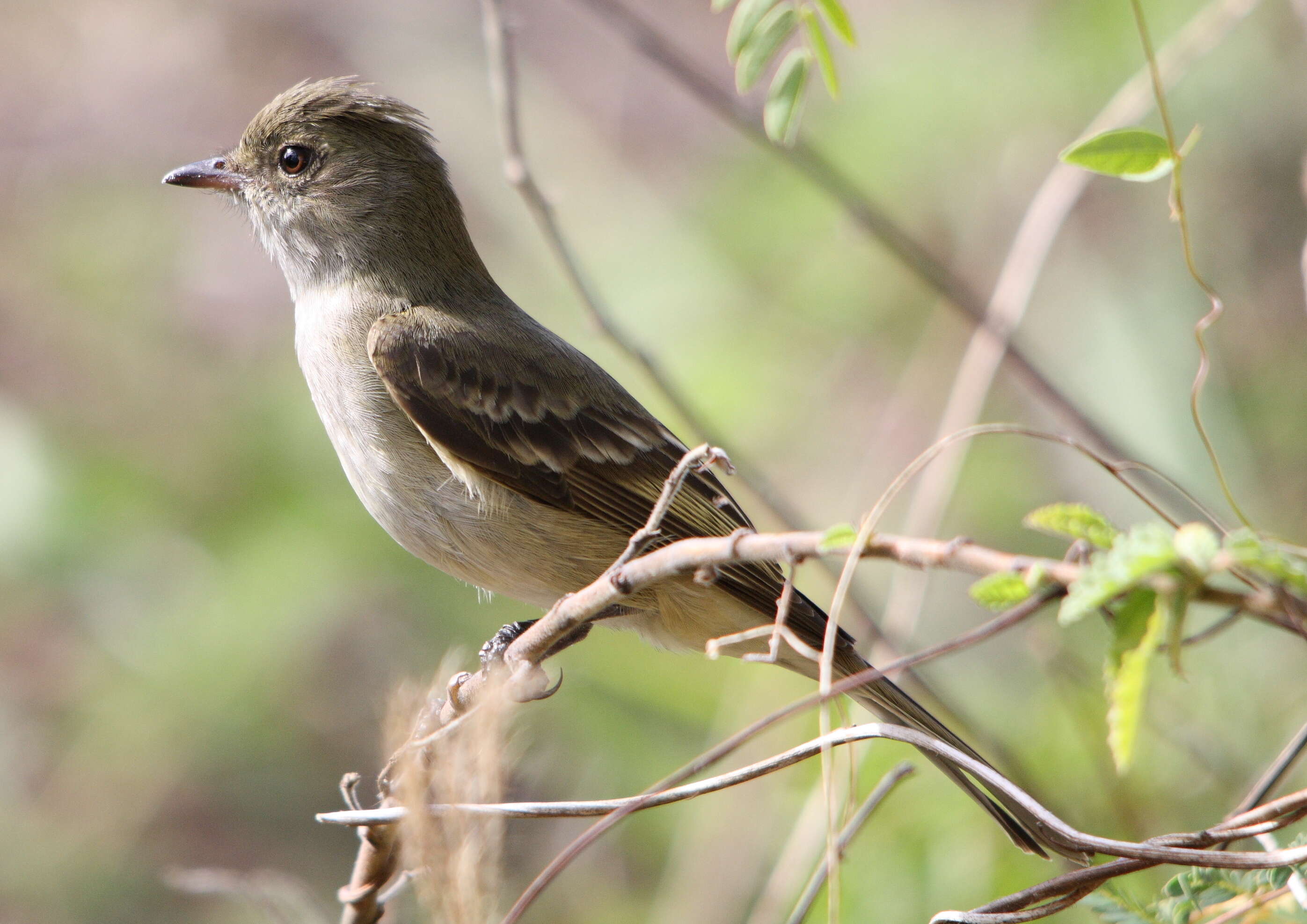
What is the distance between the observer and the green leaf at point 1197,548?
49.6 inches

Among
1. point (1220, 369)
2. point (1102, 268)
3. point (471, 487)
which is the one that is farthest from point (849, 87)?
point (471, 487)

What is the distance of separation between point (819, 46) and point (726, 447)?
2207 mm

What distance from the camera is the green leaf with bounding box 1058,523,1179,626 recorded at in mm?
1284

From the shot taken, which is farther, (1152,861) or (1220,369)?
(1220,369)

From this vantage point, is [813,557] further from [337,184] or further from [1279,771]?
[337,184]

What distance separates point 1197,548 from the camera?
4.16 ft

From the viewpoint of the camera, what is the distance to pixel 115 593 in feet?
19.3

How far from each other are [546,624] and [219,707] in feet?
13.1

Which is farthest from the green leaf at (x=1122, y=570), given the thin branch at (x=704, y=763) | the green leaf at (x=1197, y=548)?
the thin branch at (x=704, y=763)

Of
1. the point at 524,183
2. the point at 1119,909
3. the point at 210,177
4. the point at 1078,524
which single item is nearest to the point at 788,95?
the point at 524,183

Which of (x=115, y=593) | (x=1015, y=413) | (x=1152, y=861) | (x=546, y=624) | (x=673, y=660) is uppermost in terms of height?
(x=1015, y=413)

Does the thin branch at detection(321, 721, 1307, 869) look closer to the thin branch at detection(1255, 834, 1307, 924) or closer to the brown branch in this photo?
the thin branch at detection(1255, 834, 1307, 924)

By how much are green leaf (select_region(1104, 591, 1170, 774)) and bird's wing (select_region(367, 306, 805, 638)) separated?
6.66ft

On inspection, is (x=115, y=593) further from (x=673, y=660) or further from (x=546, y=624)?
(x=546, y=624)
